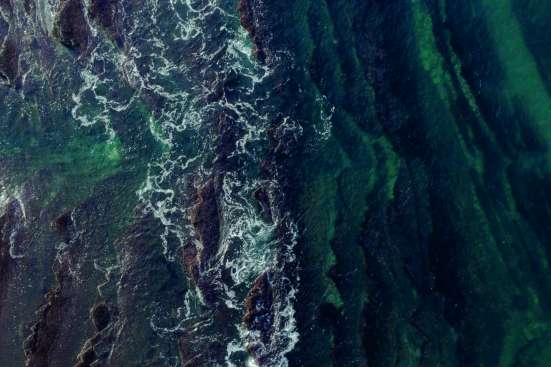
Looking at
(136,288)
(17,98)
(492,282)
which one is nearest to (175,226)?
(136,288)

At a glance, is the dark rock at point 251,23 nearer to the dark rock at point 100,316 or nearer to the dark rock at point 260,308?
the dark rock at point 260,308

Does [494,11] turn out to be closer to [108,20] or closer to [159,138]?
[159,138]

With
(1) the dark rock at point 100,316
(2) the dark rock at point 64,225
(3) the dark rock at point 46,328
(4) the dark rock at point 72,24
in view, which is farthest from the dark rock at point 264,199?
(4) the dark rock at point 72,24

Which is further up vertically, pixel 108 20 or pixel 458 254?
pixel 108 20

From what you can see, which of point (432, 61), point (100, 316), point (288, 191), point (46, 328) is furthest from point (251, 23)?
point (46, 328)

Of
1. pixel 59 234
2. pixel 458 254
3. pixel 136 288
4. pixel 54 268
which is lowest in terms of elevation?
pixel 458 254

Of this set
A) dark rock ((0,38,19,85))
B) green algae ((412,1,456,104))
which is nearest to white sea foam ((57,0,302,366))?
dark rock ((0,38,19,85))

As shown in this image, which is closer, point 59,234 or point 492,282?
point 492,282

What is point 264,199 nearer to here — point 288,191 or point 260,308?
point 288,191
